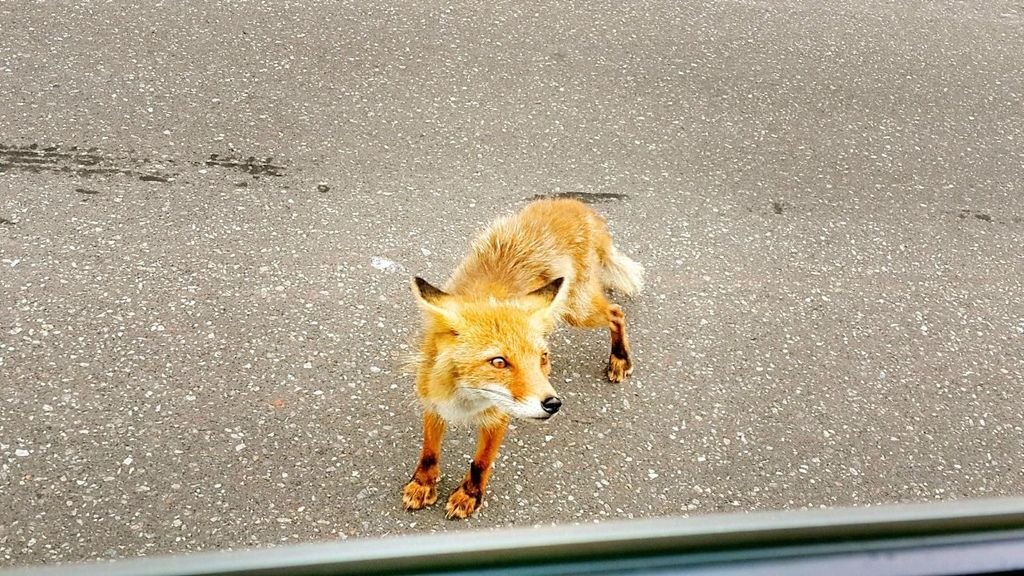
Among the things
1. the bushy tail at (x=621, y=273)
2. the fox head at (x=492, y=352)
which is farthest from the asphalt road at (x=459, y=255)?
the fox head at (x=492, y=352)

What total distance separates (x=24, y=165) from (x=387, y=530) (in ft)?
9.30

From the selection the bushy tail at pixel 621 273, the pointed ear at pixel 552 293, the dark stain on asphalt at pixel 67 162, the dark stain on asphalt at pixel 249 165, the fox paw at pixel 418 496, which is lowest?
the fox paw at pixel 418 496

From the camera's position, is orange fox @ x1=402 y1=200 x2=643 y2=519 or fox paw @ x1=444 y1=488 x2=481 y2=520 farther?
fox paw @ x1=444 y1=488 x2=481 y2=520

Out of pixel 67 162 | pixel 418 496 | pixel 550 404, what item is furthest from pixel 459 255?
pixel 67 162

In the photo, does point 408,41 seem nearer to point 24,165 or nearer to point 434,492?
point 24,165

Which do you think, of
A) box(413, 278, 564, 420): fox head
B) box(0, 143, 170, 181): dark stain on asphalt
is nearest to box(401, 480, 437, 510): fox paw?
box(413, 278, 564, 420): fox head

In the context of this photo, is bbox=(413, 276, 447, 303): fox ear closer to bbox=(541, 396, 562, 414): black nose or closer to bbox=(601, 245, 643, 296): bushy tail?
bbox=(541, 396, 562, 414): black nose

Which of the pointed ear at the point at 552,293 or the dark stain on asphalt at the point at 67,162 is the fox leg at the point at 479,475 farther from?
the dark stain on asphalt at the point at 67,162

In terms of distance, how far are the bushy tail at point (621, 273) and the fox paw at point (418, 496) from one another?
1415 millimetres

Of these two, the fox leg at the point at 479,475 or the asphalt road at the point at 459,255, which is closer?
the fox leg at the point at 479,475

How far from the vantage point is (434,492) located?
2869 millimetres

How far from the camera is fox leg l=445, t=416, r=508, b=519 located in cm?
277

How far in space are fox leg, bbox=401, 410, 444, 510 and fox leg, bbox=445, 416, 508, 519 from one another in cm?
9

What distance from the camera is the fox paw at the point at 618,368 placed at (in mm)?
3467
